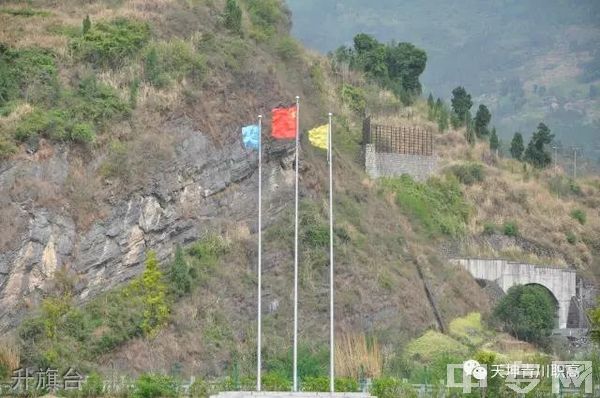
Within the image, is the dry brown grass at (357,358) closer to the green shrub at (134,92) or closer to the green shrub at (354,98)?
the green shrub at (134,92)

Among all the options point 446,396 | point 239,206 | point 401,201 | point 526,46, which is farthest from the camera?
point 526,46

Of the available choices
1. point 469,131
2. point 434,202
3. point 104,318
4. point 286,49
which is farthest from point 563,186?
point 104,318

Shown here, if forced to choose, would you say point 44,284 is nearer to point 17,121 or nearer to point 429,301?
point 17,121

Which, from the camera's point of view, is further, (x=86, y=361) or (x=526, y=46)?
(x=526, y=46)

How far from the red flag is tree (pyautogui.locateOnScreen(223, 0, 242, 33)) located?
14341 mm

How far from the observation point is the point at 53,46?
175 feet

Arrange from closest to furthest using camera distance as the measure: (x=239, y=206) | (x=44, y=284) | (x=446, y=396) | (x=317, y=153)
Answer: (x=446, y=396) → (x=44, y=284) → (x=239, y=206) → (x=317, y=153)

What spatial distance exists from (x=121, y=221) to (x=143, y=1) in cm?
1245

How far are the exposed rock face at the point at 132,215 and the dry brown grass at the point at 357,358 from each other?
20.9 ft

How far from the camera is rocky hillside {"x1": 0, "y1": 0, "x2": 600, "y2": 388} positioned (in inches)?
1806

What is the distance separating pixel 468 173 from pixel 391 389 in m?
25.4

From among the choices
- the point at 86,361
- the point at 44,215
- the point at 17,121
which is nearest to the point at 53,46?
the point at 17,121

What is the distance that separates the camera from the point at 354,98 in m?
67.9

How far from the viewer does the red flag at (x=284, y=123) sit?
42.9 meters
